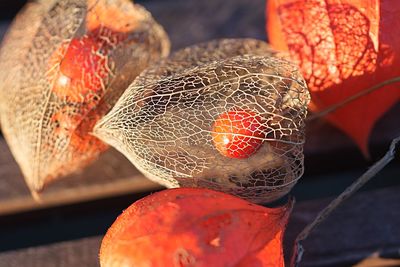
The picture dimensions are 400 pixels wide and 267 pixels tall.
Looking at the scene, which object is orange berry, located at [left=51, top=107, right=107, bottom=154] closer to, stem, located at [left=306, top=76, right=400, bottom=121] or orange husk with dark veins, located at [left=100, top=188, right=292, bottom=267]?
orange husk with dark veins, located at [left=100, top=188, right=292, bottom=267]

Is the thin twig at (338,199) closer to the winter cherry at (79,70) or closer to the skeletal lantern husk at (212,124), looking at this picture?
the skeletal lantern husk at (212,124)

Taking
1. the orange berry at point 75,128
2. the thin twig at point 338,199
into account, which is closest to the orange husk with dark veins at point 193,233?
the thin twig at point 338,199

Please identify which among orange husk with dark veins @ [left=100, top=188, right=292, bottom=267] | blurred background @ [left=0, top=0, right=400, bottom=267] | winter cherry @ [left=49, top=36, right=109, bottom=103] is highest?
winter cherry @ [left=49, top=36, right=109, bottom=103]

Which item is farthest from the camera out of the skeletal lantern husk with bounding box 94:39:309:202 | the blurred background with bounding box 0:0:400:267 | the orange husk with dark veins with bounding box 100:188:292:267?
the blurred background with bounding box 0:0:400:267

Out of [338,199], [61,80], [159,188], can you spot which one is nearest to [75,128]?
[61,80]

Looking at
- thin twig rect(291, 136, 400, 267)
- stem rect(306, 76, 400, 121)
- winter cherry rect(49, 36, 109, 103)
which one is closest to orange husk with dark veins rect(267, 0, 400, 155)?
stem rect(306, 76, 400, 121)
